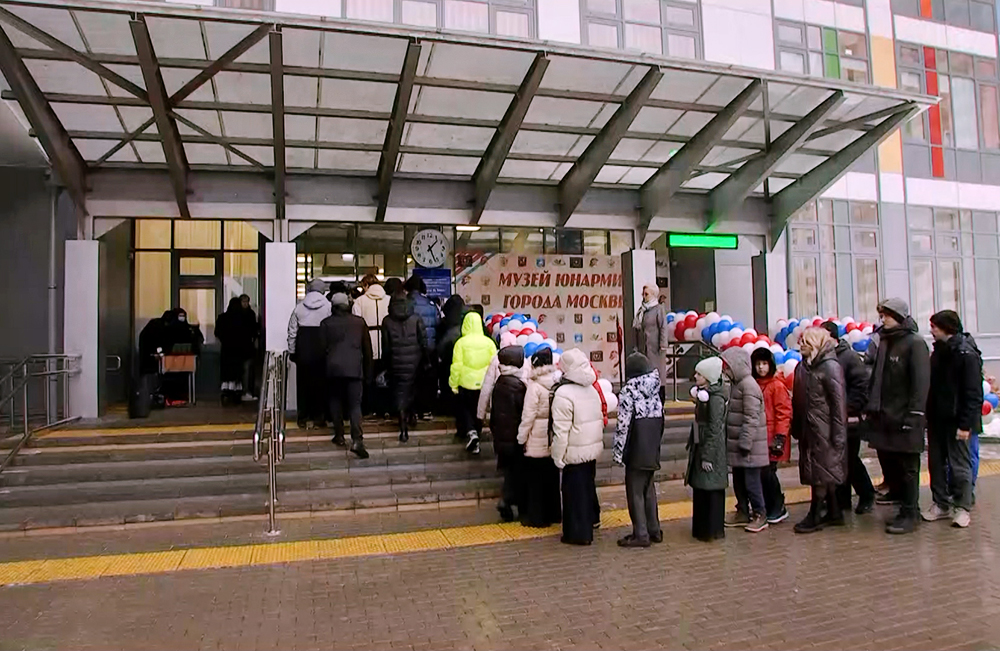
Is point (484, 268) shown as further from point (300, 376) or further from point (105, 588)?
point (105, 588)

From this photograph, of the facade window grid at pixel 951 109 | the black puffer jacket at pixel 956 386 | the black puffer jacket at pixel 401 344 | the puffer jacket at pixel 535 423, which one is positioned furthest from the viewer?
the facade window grid at pixel 951 109

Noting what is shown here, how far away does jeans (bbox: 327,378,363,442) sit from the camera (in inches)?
307

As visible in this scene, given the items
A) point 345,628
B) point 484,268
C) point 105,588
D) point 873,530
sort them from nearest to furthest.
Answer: point 345,628 < point 105,588 < point 873,530 < point 484,268

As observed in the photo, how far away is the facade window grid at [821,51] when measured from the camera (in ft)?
52.6

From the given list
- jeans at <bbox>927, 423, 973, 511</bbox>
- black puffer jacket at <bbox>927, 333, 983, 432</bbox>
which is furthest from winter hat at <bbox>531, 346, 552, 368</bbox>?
jeans at <bbox>927, 423, 973, 511</bbox>

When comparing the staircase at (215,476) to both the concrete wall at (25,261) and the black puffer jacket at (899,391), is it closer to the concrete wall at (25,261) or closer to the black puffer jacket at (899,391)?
the black puffer jacket at (899,391)

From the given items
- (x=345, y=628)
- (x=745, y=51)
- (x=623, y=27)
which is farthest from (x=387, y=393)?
(x=745, y=51)

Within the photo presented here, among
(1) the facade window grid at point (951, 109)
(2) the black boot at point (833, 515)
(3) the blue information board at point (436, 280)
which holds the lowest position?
(2) the black boot at point (833, 515)

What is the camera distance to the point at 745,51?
1559 cm

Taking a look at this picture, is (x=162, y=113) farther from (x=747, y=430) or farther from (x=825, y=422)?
(x=825, y=422)

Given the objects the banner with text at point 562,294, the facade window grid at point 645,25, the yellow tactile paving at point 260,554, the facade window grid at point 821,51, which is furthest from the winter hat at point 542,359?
the facade window grid at point 821,51

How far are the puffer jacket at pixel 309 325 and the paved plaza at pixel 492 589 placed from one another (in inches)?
92.5

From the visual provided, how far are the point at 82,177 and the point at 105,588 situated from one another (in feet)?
22.7

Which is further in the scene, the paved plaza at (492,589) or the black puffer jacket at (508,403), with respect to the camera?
the black puffer jacket at (508,403)
